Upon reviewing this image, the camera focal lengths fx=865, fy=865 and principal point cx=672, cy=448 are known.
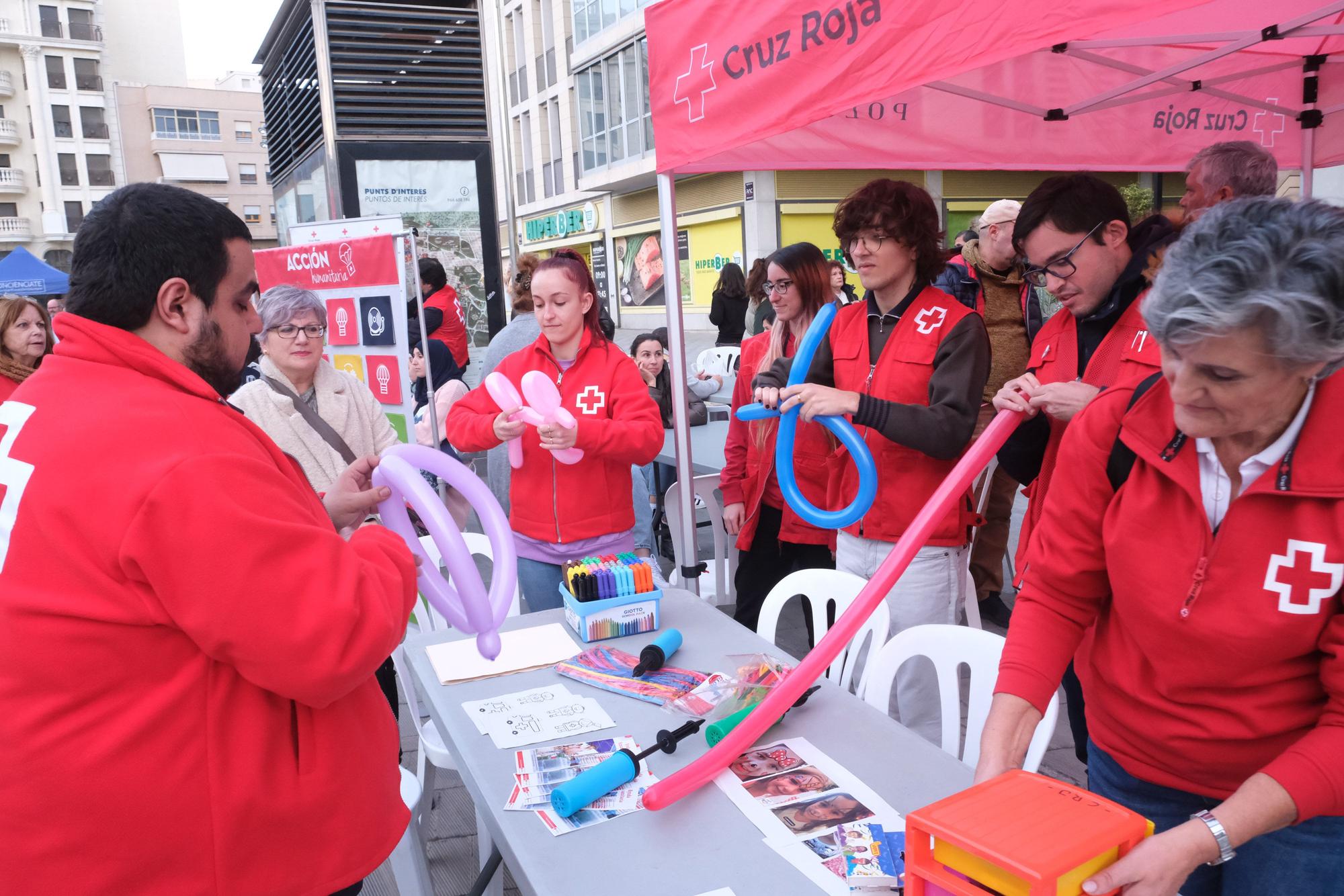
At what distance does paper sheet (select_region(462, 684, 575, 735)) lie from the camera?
1852 millimetres

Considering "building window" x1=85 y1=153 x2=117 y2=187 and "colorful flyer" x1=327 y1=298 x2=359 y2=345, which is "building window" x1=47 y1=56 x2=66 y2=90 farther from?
"colorful flyer" x1=327 y1=298 x2=359 y2=345

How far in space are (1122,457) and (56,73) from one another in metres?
51.8

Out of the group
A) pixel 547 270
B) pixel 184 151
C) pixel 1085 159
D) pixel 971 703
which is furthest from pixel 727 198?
pixel 184 151

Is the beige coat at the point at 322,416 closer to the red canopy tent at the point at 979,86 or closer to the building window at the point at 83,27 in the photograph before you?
the red canopy tent at the point at 979,86

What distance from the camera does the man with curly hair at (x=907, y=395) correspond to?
92.1 inches

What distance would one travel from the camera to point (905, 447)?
2.48 metres

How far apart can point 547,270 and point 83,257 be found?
175 centimetres

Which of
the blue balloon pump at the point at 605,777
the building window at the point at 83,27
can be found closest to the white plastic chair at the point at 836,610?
the blue balloon pump at the point at 605,777

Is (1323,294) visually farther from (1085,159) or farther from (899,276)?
(1085,159)

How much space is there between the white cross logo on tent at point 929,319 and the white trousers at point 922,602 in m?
0.62

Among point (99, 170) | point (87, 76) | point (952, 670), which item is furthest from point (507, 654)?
point (87, 76)

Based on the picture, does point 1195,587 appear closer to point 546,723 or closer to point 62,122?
point 546,723

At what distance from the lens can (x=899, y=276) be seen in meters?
2.52

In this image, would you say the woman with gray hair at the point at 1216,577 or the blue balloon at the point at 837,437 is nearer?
the woman with gray hair at the point at 1216,577
